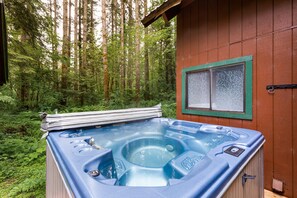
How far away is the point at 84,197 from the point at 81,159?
435 mm

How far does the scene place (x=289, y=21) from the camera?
1908mm

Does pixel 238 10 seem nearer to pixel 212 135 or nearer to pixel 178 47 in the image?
pixel 178 47

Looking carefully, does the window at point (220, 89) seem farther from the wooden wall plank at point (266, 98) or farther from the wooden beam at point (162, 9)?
the wooden beam at point (162, 9)

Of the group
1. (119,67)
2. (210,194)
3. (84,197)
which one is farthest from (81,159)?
(119,67)

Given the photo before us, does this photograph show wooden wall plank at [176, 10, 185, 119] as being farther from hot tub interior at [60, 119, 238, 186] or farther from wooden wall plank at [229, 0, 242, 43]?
wooden wall plank at [229, 0, 242, 43]

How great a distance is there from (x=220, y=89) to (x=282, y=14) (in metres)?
1.25

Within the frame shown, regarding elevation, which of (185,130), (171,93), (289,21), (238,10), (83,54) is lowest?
(185,130)

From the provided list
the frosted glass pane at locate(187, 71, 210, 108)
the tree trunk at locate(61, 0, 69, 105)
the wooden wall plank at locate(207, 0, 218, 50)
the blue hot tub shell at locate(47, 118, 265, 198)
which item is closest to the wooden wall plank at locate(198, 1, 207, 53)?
the wooden wall plank at locate(207, 0, 218, 50)

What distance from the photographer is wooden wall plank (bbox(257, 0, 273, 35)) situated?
2.06 meters

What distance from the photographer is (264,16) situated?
2121 mm

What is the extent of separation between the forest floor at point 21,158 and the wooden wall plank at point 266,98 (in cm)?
303

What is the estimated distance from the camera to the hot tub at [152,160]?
0.77 m

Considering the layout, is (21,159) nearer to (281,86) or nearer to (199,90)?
(199,90)

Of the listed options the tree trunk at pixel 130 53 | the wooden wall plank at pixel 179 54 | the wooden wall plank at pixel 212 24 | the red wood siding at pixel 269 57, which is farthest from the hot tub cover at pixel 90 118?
the tree trunk at pixel 130 53
